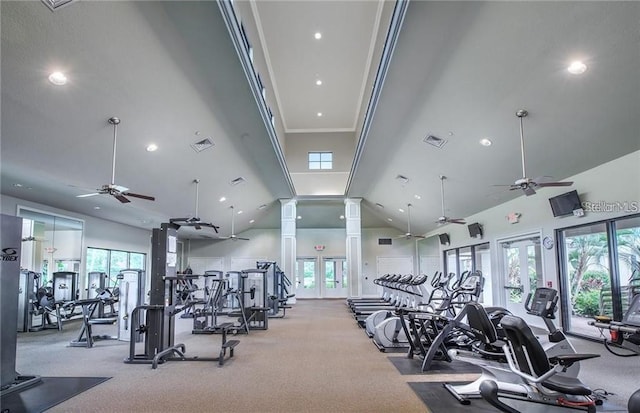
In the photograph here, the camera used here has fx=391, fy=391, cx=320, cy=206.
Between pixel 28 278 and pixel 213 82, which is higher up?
pixel 213 82

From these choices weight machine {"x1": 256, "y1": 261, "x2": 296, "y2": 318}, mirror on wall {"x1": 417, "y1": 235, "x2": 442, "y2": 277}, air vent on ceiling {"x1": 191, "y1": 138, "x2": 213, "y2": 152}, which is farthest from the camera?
mirror on wall {"x1": 417, "y1": 235, "x2": 442, "y2": 277}

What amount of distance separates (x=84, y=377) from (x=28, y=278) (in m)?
4.59

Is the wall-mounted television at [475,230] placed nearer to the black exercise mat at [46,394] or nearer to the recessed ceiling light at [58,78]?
the black exercise mat at [46,394]

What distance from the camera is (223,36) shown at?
4.89m

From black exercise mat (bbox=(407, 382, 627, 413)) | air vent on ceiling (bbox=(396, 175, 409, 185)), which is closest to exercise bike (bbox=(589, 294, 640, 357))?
black exercise mat (bbox=(407, 382, 627, 413))

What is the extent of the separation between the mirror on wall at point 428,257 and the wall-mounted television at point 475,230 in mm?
4655

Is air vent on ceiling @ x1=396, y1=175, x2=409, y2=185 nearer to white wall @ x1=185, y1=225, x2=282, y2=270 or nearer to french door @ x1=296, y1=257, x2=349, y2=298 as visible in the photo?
french door @ x1=296, y1=257, x2=349, y2=298

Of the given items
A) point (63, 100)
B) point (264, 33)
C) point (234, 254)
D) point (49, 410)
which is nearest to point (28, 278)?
point (63, 100)

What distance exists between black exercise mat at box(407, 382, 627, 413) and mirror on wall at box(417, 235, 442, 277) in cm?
1151

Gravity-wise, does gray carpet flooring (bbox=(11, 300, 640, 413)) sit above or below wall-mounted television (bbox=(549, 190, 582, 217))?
below

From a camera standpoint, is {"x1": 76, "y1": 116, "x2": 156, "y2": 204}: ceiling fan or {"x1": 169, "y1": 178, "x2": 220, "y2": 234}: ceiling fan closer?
{"x1": 76, "y1": 116, "x2": 156, "y2": 204}: ceiling fan

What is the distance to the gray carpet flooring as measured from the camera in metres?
3.81

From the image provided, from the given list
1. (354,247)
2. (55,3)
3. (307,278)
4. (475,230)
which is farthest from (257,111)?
(307,278)

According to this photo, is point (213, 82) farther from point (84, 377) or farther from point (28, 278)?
point (28, 278)
